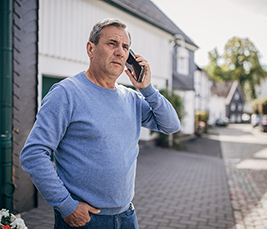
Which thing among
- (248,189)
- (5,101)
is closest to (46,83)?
(5,101)

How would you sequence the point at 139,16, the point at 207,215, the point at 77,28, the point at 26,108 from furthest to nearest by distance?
the point at 139,16
the point at 77,28
the point at 207,215
the point at 26,108

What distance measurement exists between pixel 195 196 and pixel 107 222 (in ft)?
14.5

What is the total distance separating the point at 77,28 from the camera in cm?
702

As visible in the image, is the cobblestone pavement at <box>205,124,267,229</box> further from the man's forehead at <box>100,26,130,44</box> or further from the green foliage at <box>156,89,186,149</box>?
the man's forehead at <box>100,26,130,44</box>

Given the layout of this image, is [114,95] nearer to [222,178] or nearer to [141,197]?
[141,197]

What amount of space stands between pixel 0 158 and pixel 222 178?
6179 mm

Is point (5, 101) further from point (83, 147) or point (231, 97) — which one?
point (231, 97)

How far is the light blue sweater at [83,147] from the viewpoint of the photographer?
1.43 m

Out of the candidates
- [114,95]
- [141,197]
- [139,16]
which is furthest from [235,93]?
[114,95]

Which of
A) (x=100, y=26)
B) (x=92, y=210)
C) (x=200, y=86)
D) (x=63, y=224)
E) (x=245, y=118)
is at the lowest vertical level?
(x=245, y=118)

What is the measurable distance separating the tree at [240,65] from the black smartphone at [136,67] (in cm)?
4996

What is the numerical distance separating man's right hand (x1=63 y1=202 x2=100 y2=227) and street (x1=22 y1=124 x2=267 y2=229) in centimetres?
277

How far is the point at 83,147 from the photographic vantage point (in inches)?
61.9

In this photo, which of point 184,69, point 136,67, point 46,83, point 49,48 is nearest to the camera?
point 136,67
